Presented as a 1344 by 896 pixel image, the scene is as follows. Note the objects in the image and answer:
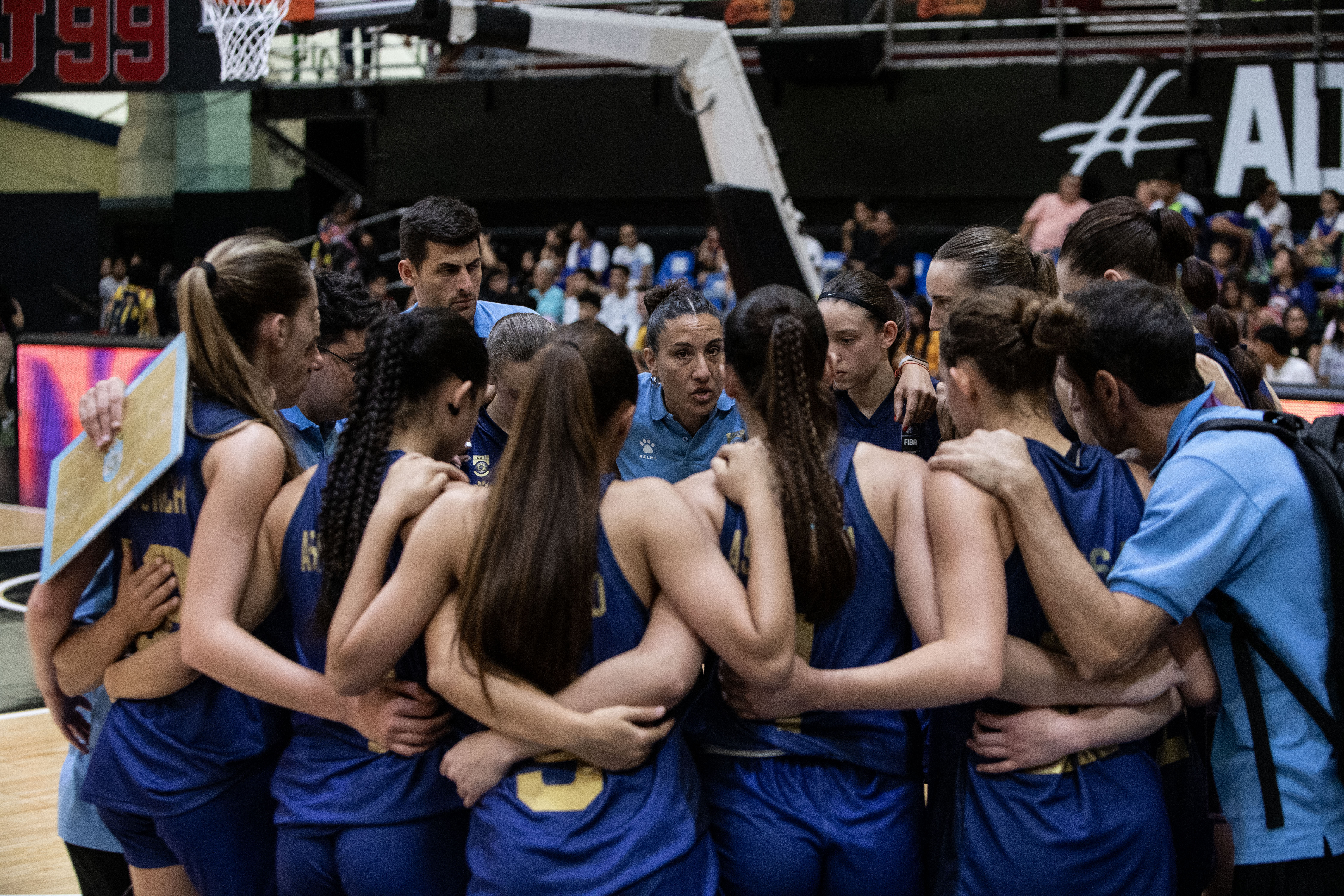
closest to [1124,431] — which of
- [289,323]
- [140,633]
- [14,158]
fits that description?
[289,323]

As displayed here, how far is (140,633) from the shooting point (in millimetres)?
2449

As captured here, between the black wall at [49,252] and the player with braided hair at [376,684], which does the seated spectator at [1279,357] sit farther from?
the black wall at [49,252]

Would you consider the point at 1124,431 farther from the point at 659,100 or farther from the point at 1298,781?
the point at 659,100

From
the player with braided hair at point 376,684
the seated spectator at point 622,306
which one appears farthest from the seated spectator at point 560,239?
the player with braided hair at point 376,684

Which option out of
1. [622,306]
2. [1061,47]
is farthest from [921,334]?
[1061,47]

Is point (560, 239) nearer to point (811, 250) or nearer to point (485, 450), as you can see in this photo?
point (811, 250)

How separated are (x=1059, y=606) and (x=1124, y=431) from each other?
1.82 feet

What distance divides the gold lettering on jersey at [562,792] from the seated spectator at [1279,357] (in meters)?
7.92

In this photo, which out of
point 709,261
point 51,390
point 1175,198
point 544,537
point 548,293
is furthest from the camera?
point 548,293

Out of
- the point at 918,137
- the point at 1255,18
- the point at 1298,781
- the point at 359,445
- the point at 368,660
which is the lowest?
the point at 1298,781

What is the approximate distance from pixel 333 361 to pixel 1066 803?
238 cm

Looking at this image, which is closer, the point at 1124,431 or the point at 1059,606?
the point at 1059,606

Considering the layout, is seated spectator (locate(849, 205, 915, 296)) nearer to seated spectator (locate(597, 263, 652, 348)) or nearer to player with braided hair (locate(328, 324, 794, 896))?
seated spectator (locate(597, 263, 652, 348))

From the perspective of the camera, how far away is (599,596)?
210 centimetres
